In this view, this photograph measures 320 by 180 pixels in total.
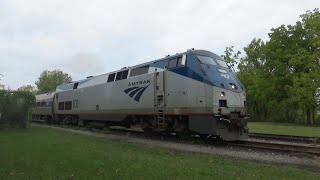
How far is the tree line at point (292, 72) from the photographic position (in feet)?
152

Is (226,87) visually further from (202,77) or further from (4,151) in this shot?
(4,151)

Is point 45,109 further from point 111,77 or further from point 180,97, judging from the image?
point 180,97

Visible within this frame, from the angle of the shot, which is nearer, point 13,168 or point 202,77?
point 13,168

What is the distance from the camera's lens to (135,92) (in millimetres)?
22984

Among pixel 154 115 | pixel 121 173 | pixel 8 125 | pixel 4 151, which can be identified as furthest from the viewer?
pixel 8 125

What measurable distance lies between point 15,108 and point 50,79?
8627cm

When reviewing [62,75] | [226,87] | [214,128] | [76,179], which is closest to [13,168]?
[76,179]

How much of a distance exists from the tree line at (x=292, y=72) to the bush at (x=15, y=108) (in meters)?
29.8

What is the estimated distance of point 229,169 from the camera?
1091 centimetres

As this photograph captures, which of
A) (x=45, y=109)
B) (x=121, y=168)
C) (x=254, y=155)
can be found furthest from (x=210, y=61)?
(x=45, y=109)

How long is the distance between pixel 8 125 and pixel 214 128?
54.3 ft

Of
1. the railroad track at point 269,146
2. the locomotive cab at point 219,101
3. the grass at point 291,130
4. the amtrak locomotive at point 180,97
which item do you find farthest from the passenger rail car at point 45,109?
the locomotive cab at point 219,101

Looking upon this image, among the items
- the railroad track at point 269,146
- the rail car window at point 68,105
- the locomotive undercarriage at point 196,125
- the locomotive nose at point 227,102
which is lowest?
the railroad track at point 269,146

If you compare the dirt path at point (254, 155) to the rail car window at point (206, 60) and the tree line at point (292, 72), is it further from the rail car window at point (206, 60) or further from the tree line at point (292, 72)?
the tree line at point (292, 72)
